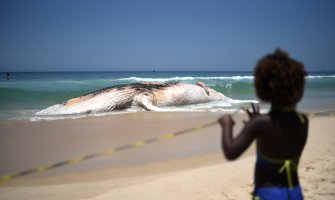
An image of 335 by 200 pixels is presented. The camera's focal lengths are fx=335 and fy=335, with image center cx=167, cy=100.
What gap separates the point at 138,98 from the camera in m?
9.70

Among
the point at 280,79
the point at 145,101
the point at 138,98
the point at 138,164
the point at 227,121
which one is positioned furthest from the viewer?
the point at 138,98

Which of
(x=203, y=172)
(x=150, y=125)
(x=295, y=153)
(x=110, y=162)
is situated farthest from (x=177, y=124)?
(x=295, y=153)

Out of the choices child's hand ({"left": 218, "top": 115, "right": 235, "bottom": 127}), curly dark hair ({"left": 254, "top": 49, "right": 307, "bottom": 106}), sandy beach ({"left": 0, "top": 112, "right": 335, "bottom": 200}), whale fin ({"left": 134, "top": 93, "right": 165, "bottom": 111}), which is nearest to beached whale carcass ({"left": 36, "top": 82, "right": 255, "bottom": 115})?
whale fin ({"left": 134, "top": 93, "right": 165, "bottom": 111})

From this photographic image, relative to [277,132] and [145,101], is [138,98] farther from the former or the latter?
[277,132]

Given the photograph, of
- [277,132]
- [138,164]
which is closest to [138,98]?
[138,164]

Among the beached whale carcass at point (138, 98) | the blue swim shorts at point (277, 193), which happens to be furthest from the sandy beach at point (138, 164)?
the beached whale carcass at point (138, 98)

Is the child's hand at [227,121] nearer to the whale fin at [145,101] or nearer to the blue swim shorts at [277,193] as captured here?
the blue swim shorts at [277,193]

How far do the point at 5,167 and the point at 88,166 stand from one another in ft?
3.43

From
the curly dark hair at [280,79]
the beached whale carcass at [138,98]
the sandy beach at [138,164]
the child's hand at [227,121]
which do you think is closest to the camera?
the curly dark hair at [280,79]

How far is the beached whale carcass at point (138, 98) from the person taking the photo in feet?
29.9

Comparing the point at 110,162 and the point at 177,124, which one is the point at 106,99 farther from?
the point at 110,162

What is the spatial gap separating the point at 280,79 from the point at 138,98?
25.9 feet

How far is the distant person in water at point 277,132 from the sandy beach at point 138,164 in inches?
47.7

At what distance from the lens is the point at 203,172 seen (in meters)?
3.78
